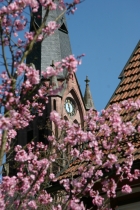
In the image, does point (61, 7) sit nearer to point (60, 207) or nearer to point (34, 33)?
point (34, 33)

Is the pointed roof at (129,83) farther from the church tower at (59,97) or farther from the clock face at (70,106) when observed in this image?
the clock face at (70,106)

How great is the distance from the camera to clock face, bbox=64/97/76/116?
57.0 meters

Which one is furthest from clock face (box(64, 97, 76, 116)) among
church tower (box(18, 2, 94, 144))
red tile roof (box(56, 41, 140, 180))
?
red tile roof (box(56, 41, 140, 180))

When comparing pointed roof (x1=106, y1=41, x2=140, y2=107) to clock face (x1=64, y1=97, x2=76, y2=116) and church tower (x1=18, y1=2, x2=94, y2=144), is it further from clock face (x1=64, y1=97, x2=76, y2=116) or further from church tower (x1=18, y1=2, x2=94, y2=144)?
clock face (x1=64, y1=97, x2=76, y2=116)

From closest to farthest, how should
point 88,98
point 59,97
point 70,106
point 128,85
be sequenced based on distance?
1. point 128,85
2. point 59,97
3. point 70,106
4. point 88,98

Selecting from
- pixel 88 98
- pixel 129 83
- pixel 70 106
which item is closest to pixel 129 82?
pixel 129 83

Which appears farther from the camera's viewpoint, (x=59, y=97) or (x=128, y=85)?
(x=59, y=97)

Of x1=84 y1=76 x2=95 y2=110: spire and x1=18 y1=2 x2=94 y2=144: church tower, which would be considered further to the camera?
x1=84 y1=76 x2=95 y2=110: spire

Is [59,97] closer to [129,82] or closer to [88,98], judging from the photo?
[88,98]

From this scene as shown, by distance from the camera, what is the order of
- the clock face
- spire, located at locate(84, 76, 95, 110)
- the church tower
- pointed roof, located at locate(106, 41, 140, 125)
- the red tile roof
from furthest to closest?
1. spire, located at locate(84, 76, 95, 110)
2. the clock face
3. the church tower
4. pointed roof, located at locate(106, 41, 140, 125)
5. the red tile roof

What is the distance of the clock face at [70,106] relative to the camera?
187 ft

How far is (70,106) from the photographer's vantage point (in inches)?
2271

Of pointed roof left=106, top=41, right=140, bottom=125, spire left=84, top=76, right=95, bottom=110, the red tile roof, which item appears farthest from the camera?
spire left=84, top=76, right=95, bottom=110

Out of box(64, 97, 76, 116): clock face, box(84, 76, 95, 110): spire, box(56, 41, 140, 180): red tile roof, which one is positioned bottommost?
box(56, 41, 140, 180): red tile roof
